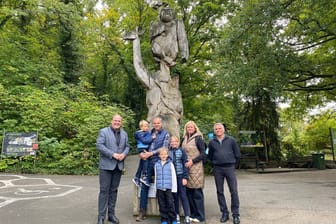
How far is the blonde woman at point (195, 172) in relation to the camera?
13.9 feet

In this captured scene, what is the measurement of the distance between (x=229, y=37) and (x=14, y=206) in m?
8.45

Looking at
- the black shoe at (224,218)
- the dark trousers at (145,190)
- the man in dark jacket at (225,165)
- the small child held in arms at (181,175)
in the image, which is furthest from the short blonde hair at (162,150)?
the black shoe at (224,218)

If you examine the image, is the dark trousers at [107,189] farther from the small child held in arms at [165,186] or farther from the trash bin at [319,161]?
the trash bin at [319,161]

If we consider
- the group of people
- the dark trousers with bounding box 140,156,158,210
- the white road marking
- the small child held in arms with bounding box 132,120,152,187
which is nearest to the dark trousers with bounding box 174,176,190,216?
the group of people

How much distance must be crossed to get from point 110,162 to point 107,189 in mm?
432

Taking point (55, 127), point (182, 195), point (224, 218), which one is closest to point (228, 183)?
point (224, 218)

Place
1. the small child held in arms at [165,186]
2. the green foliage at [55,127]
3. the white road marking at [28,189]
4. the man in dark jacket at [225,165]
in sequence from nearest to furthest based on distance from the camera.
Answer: the small child held in arms at [165,186]
the man in dark jacket at [225,165]
the white road marking at [28,189]
the green foliage at [55,127]

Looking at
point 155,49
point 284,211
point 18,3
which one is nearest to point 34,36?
point 18,3

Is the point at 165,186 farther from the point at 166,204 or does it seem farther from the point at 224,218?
A: the point at 224,218

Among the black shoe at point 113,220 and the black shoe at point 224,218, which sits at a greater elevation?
the black shoe at point 113,220

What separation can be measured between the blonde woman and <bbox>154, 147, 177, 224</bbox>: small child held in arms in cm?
33

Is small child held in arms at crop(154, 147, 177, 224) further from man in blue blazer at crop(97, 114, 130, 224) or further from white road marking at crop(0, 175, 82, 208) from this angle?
white road marking at crop(0, 175, 82, 208)

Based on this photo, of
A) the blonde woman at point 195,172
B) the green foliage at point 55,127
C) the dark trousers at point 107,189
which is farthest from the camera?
the green foliage at point 55,127

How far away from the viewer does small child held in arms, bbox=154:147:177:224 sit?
3.96 meters
